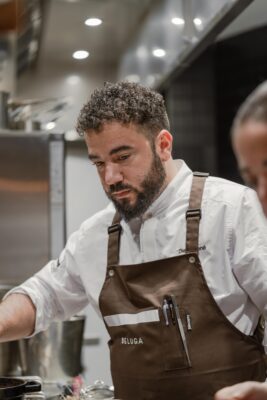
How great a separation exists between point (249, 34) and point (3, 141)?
1.82 meters

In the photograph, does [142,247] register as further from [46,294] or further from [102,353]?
[102,353]

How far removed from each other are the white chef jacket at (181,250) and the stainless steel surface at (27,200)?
124 centimetres

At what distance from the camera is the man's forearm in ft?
6.73

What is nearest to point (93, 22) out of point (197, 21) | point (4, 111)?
point (4, 111)

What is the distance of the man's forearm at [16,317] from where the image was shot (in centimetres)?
205

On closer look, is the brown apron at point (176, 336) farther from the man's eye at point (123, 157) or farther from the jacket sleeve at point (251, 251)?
the man's eye at point (123, 157)

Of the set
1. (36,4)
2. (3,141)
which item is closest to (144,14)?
(36,4)

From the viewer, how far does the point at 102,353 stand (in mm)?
3713

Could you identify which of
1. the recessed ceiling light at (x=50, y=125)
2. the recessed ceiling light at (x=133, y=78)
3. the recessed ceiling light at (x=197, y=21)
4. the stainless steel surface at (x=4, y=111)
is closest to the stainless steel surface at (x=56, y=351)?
the stainless steel surface at (x=4, y=111)

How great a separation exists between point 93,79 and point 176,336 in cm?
320

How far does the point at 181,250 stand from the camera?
194 centimetres

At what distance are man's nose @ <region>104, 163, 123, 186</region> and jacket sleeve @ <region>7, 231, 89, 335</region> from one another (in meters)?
0.35

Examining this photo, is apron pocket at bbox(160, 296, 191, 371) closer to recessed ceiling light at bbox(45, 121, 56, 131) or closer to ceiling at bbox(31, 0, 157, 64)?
recessed ceiling light at bbox(45, 121, 56, 131)

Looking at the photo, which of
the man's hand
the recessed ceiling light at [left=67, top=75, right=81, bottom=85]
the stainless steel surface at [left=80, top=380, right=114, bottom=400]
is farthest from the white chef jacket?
the recessed ceiling light at [left=67, top=75, right=81, bottom=85]
